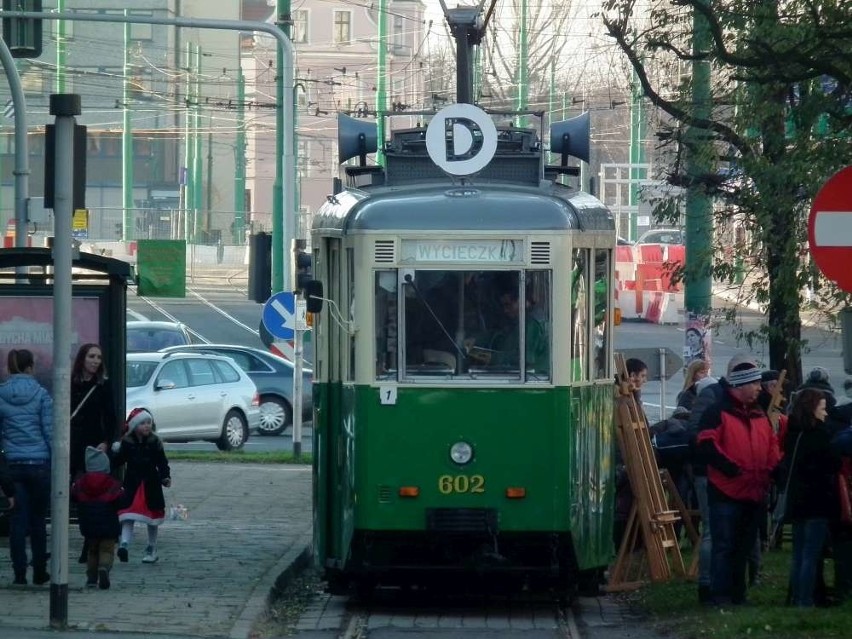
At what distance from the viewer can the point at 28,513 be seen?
11438 millimetres

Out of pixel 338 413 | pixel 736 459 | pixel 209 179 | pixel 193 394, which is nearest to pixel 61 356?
pixel 338 413

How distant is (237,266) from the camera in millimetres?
58906

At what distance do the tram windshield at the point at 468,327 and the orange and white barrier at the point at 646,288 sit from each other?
3773 centimetres

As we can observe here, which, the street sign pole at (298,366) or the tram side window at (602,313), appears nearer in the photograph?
the tram side window at (602,313)

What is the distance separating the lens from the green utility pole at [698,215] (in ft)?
50.4

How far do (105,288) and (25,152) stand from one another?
4348 mm

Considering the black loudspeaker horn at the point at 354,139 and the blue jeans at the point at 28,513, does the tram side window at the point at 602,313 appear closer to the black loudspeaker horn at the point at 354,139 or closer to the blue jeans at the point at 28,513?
the black loudspeaker horn at the point at 354,139

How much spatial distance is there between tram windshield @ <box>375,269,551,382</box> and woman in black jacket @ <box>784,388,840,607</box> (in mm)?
1583

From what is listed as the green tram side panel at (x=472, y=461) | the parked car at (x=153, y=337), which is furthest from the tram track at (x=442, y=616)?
the parked car at (x=153, y=337)

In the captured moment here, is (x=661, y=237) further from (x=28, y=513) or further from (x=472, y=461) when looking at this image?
(x=472, y=461)

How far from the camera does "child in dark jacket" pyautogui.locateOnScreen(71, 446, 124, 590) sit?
11.1 meters

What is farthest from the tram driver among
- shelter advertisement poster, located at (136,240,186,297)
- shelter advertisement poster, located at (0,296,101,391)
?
shelter advertisement poster, located at (136,240,186,297)

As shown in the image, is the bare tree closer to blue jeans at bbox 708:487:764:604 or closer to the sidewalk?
blue jeans at bbox 708:487:764:604

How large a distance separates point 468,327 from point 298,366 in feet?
39.1
